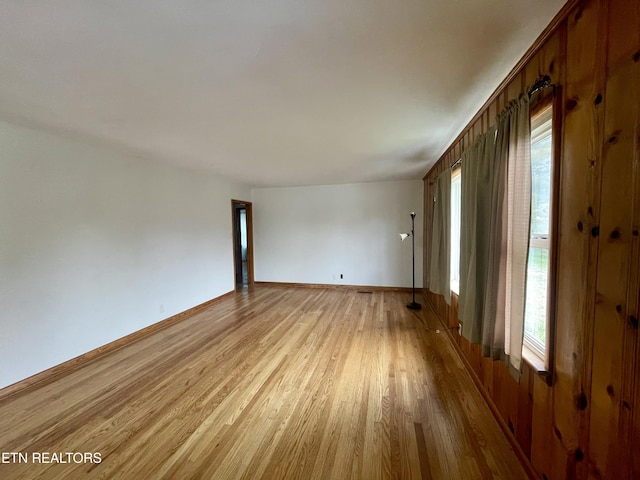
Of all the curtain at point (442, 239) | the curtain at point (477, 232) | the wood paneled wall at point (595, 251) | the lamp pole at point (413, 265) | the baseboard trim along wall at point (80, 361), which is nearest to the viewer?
the wood paneled wall at point (595, 251)

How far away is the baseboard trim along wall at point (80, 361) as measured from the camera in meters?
2.21

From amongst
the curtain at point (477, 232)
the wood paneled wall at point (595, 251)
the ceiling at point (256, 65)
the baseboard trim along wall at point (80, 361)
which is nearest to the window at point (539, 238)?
the wood paneled wall at point (595, 251)

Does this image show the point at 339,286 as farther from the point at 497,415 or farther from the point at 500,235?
the point at 500,235

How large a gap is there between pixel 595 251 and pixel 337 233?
474 cm

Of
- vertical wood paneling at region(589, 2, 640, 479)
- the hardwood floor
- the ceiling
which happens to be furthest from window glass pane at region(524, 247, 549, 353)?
the ceiling

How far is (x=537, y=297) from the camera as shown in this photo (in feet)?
4.76

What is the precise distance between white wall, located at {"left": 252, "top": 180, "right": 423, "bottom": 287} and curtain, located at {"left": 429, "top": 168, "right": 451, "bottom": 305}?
66.7 inches

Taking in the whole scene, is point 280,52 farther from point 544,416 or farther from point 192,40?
point 544,416

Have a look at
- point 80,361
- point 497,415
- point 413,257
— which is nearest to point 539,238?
point 497,415

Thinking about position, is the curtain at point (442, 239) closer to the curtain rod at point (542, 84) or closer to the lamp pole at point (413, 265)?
the lamp pole at point (413, 265)

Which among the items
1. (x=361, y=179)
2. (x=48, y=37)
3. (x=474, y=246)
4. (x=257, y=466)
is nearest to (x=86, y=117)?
(x=48, y=37)

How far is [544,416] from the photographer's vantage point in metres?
1.27

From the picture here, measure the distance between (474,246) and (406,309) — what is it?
2634mm

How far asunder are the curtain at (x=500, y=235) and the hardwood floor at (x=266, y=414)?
2.01 feet
